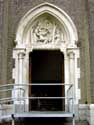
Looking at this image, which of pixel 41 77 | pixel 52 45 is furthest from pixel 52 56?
pixel 52 45

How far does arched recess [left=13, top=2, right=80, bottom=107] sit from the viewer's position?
11.3m

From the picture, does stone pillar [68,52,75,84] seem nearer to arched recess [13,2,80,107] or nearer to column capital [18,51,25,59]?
arched recess [13,2,80,107]

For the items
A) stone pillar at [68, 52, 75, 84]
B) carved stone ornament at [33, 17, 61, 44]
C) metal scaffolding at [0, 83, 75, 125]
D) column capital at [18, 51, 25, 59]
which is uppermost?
carved stone ornament at [33, 17, 61, 44]

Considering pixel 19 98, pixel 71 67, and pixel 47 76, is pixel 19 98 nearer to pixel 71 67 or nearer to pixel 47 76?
pixel 71 67

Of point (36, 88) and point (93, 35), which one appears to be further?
point (36, 88)

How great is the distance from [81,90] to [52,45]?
5.71ft

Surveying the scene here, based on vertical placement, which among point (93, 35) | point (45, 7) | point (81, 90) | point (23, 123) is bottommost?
point (23, 123)

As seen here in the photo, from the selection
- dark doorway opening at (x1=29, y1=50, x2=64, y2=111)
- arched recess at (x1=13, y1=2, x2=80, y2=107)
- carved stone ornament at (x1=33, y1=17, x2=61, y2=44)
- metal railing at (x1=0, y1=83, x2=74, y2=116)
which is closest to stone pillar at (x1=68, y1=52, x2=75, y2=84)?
arched recess at (x1=13, y1=2, x2=80, y2=107)

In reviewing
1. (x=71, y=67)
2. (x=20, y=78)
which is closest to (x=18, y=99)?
(x=20, y=78)

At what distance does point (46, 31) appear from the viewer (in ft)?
38.9

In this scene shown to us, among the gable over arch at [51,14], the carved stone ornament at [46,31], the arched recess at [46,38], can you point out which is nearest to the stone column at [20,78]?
the arched recess at [46,38]

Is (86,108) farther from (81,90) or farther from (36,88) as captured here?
(36,88)

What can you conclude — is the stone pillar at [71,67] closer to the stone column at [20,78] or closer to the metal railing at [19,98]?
the metal railing at [19,98]

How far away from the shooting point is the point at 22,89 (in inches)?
435
